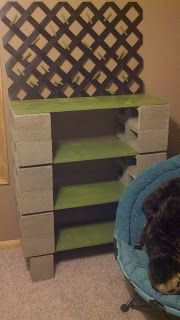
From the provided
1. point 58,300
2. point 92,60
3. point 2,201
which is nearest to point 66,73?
point 92,60

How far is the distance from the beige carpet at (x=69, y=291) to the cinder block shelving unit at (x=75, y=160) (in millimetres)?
93

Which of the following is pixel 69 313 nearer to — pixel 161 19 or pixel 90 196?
pixel 90 196

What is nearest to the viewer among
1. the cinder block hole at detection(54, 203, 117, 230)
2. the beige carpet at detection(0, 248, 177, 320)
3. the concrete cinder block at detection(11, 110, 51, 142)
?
the concrete cinder block at detection(11, 110, 51, 142)

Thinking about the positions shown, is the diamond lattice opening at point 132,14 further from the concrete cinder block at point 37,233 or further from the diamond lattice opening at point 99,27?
the concrete cinder block at point 37,233

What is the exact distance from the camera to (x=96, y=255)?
6.57 feet

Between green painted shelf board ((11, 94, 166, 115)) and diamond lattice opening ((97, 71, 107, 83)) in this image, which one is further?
diamond lattice opening ((97, 71, 107, 83))

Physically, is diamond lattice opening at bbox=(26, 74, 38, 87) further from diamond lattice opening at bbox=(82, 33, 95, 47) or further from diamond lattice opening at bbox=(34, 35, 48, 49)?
diamond lattice opening at bbox=(82, 33, 95, 47)

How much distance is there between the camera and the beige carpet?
1.58 m

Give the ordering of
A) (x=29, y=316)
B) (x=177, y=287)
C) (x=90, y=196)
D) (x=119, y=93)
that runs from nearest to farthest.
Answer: (x=177, y=287) → (x=29, y=316) → (x=90, y=196) → (x=119, y=93)

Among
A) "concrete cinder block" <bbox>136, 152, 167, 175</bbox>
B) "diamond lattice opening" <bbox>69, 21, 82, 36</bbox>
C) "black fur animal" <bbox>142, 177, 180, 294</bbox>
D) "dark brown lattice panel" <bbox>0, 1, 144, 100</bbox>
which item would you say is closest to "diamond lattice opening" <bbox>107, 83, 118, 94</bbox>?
"dark brown lattice panel" <bbox>0, 1, 144, 100</bbox>

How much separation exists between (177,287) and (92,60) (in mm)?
1218

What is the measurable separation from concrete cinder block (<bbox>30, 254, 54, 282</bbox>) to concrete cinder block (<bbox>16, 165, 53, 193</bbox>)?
1.34 ft

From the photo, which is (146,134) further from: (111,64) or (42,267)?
(42,267)

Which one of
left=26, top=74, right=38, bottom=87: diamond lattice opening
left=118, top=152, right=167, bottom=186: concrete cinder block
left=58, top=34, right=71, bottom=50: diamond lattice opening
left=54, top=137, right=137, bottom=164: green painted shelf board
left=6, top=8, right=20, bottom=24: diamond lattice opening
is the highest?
left=6, top=8, right=20, bottom=24: diamond lattice opening
